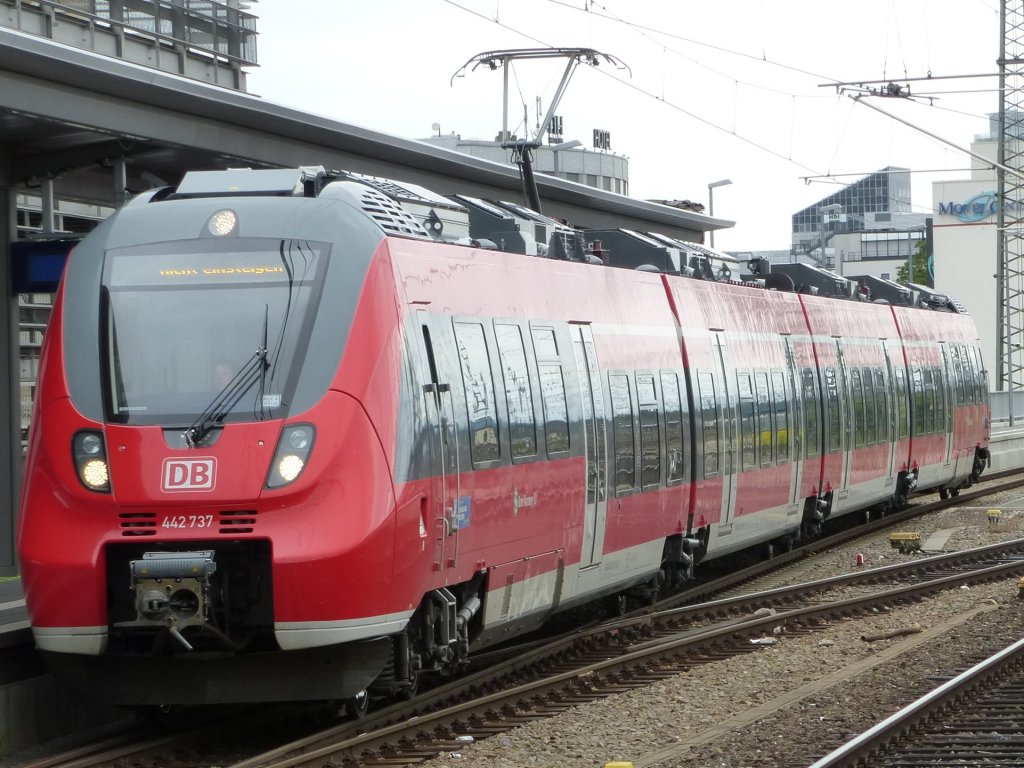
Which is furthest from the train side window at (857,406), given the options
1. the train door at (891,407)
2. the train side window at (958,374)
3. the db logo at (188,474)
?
the db logo at (188,474)

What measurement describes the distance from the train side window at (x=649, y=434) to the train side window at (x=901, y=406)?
1127 centimetres

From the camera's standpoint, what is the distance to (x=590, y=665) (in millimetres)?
12273

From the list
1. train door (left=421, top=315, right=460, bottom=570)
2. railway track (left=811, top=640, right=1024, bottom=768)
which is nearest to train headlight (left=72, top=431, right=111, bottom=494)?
train door (left=421, top=315, right=460, bottom=570)

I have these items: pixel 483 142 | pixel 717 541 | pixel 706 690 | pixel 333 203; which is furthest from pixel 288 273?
pixel 483 142

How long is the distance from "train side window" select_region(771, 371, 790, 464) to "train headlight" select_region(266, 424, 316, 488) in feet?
33.4

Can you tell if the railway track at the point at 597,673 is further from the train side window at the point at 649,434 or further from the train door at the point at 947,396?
the train door at the point at 947,396

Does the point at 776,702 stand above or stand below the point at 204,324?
below

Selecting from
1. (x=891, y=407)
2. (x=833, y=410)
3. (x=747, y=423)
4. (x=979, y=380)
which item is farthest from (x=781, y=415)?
(x=979, y=380)

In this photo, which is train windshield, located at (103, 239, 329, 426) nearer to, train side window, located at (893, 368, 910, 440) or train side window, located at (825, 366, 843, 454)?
train side window, located at (825, 366, 843, 454)

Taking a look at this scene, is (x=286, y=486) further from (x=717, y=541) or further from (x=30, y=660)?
(x=717, y=541)

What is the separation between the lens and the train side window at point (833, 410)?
68.3 feet

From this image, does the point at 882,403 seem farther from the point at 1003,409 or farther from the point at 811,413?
the point at 1003,409

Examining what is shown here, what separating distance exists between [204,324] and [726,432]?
821cm

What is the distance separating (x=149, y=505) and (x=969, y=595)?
10114 millimetres
